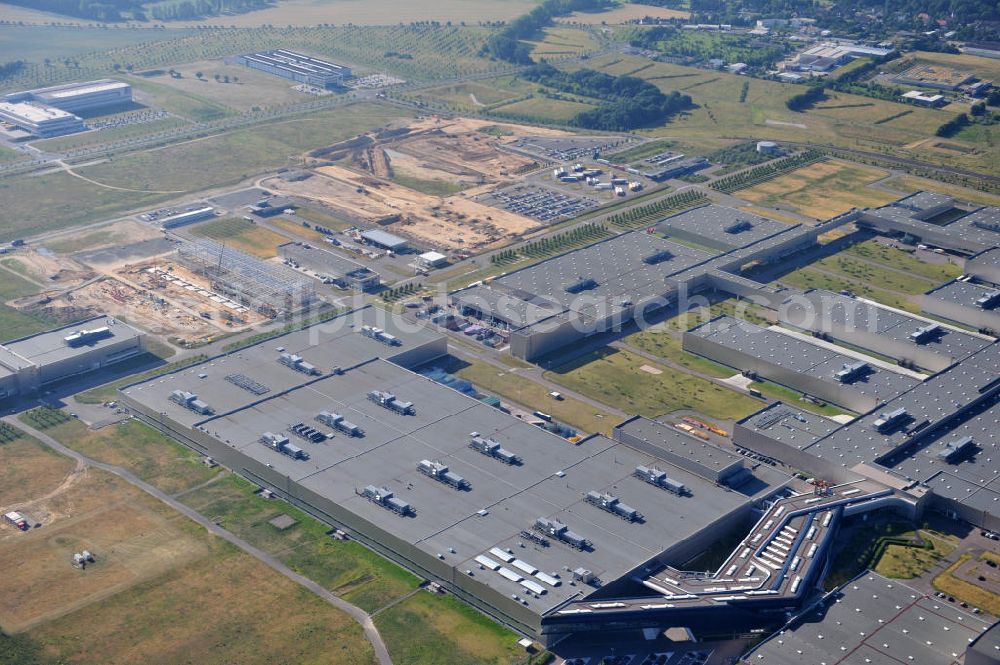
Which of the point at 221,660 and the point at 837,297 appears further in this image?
the point at 837,297

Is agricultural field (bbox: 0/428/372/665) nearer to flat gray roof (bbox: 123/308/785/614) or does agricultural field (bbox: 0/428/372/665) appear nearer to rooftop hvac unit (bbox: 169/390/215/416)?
flat gray roof (bbox: 123/308/785/614)

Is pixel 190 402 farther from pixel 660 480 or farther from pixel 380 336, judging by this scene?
pixel 660 480

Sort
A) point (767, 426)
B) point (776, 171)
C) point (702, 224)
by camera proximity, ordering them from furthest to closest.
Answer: point (776, 171) → point (702, 224) → point (767, 426)

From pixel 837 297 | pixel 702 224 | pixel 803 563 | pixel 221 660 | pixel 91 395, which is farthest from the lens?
pixel 702 224

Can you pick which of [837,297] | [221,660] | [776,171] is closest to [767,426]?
[837,297]

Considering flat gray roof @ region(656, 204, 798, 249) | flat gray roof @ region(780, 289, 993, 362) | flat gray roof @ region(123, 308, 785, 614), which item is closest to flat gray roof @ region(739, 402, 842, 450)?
flat gray roof @ region(123, 308, 785, 614)

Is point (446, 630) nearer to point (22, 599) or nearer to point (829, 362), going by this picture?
point (22, 599)

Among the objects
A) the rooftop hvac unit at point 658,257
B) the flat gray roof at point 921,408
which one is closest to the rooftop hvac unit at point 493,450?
the flat gray roof at point 921,408

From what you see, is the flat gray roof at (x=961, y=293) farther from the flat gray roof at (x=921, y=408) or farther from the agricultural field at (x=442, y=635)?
the agricultural field at (x=442, y=635)
